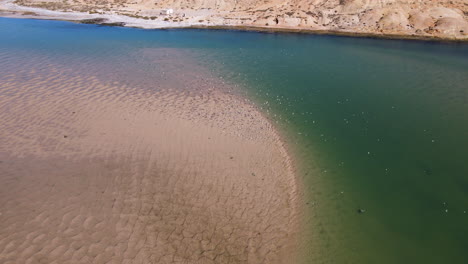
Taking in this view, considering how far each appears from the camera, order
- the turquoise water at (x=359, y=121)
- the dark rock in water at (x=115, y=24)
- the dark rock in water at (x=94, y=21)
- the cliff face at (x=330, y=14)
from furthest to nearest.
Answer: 1. the dark rock in water at (x=94, y=21)
2. the dark rock in water at (x=115, y=24)
3. the cliff face at (x=330, y=14)
4. the turquoise water at (x=359, y=121)

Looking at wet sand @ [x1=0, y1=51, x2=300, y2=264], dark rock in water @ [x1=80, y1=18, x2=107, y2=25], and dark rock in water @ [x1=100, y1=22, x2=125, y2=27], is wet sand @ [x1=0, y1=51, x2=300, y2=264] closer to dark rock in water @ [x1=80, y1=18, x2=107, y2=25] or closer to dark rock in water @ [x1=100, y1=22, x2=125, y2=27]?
dark rock in water @ [x1=100, y1=22, x2=125, y2=27]

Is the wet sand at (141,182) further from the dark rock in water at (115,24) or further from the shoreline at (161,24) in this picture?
the dark rock in water at (115,24)

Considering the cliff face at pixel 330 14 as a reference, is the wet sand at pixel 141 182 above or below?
below

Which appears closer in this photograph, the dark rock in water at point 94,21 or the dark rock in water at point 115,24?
the dark rock in water at point 115,24

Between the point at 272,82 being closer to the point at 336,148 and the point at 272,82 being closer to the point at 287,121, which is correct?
the point at 287,121

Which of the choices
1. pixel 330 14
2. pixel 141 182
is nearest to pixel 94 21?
pixel 330 14

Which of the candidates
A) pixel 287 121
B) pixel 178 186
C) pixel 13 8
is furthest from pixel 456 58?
pixel 13 8

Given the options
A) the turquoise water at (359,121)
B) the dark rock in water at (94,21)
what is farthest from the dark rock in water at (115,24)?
the turquoise water at (359,121)
